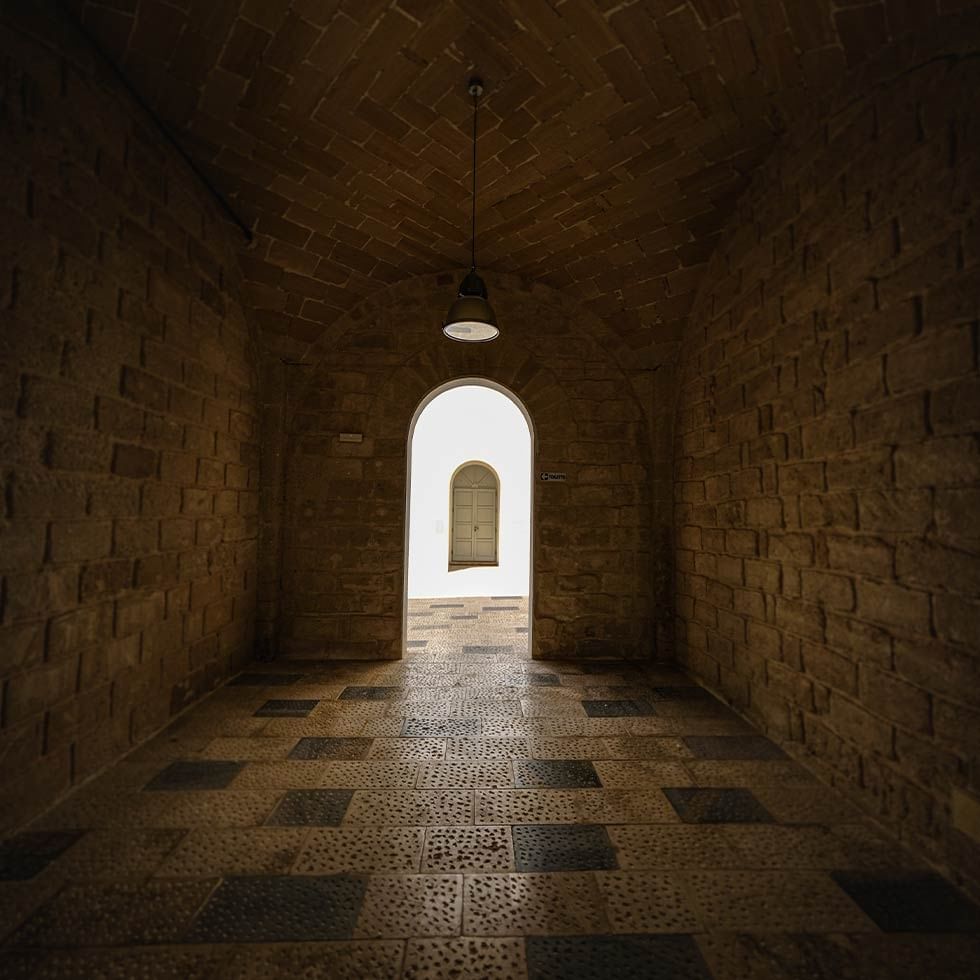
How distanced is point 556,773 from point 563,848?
0.58m

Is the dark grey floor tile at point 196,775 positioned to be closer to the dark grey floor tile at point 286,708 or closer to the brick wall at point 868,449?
the dark grey floor tile at point 286,708

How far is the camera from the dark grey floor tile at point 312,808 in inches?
83.7

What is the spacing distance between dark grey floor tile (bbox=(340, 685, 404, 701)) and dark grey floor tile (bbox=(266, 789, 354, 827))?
1199 mm

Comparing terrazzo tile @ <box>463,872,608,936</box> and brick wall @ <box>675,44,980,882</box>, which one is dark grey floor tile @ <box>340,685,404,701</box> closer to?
terrazzo tile @ <box>463,872,608,936</box>

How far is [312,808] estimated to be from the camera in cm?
222

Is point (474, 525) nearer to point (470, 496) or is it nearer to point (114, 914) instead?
point (470, 496)

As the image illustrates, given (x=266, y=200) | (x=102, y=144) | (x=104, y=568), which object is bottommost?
(x=104, y=568)

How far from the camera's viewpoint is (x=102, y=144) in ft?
8.13

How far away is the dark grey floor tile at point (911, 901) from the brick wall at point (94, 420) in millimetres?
3261

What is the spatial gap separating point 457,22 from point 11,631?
3.34 metres

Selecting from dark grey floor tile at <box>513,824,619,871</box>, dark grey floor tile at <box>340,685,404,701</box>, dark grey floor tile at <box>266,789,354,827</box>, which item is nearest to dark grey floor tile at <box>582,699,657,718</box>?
dark grey floor tile at <box>513,824,619,871</box>

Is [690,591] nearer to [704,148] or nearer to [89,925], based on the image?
[704,148]

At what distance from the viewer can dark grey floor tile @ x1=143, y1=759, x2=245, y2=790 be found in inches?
94.7

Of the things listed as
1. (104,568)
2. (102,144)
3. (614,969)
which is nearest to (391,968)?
(614,969)
